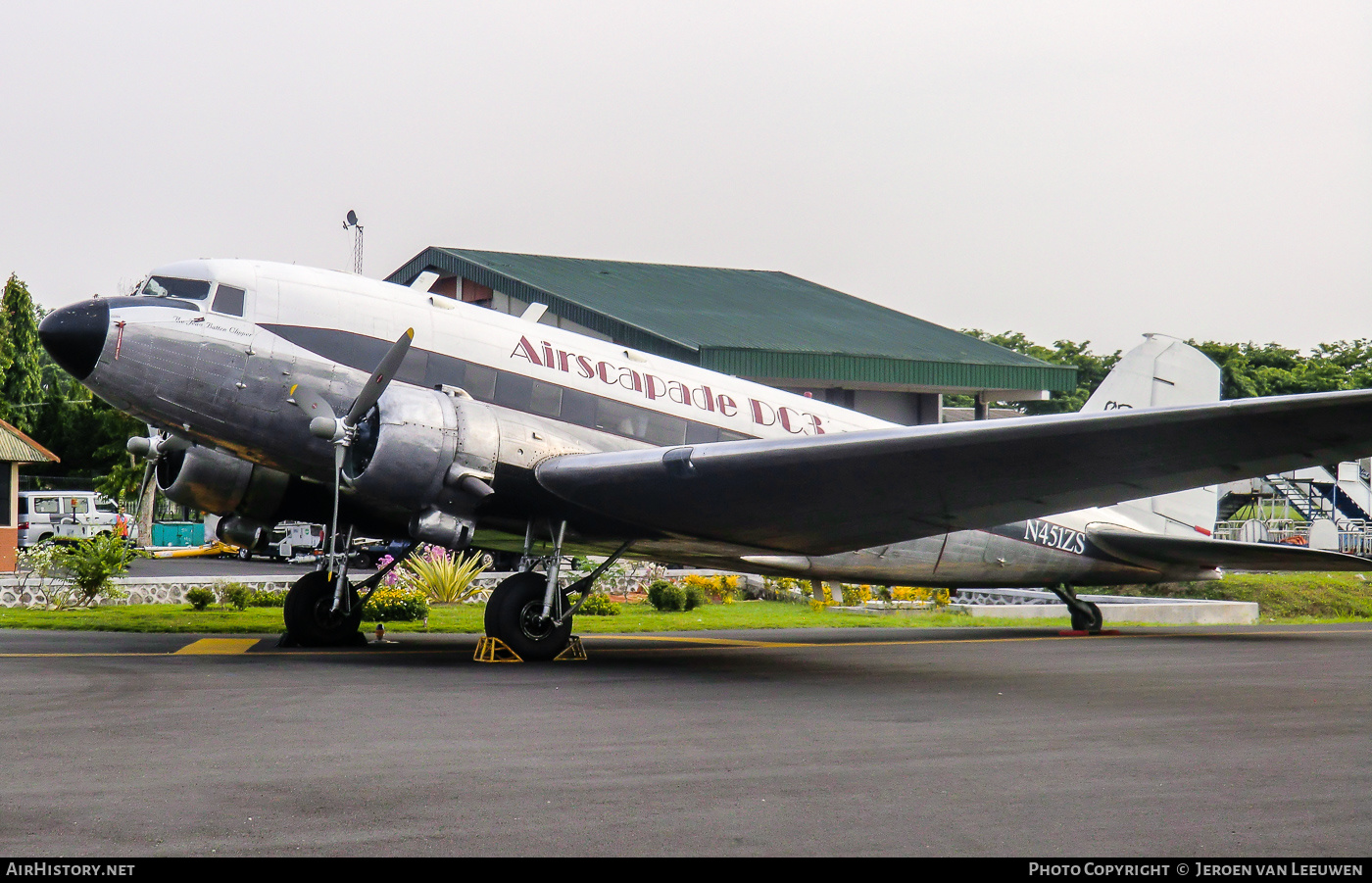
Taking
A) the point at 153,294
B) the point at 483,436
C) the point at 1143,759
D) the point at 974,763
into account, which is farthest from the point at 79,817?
the point at 153,294

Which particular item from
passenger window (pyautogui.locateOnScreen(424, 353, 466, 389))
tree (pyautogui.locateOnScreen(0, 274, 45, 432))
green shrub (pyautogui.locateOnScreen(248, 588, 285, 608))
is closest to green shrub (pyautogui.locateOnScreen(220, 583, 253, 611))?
green shrub (pyautogui.locateOnScreen(248, 588, 285, 608))

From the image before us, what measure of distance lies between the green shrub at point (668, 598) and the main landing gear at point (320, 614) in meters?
10.3

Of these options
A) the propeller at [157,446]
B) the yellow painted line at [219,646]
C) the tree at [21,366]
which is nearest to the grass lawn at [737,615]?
the yellow painted line at [219,646]

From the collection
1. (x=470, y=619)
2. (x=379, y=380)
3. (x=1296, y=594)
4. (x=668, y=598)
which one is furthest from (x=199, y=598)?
(x=1296, y=594)

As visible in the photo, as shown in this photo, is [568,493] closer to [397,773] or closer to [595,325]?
[397,773]

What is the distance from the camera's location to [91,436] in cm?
5962

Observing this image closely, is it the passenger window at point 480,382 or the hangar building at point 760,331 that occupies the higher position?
the hangar building at point 760,331

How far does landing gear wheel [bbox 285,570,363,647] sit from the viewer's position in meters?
15.6

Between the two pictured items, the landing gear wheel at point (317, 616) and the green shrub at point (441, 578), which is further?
the green shrub at point (441, 578)

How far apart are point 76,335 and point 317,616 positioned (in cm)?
511

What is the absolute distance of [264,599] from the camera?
79.9 feet

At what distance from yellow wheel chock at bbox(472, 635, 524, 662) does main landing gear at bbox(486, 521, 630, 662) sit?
15 centimetres

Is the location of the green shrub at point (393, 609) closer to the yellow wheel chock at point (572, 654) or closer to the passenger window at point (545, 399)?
the yellow wheel chock at point (572, 654)

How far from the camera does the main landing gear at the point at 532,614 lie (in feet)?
43.7
